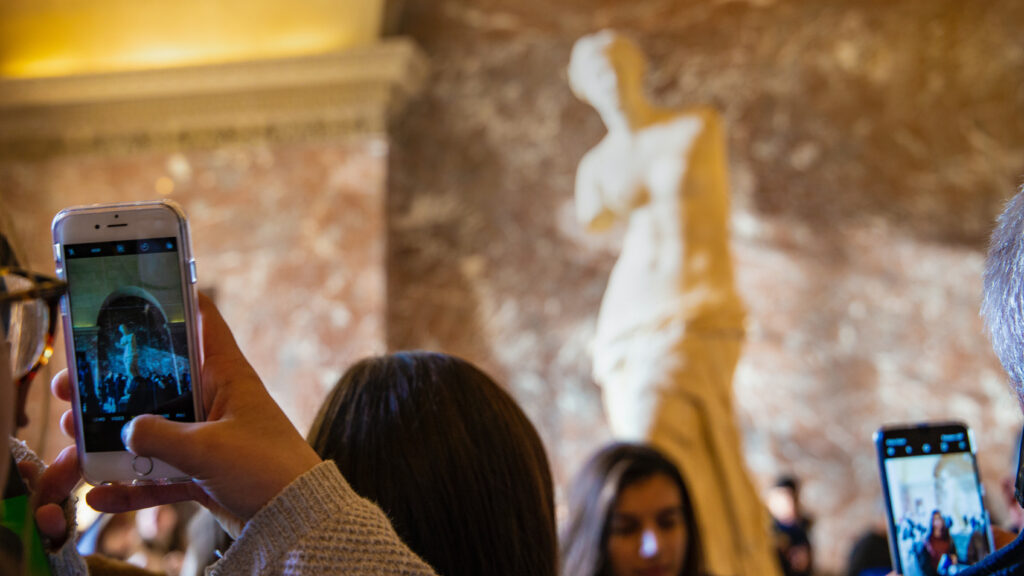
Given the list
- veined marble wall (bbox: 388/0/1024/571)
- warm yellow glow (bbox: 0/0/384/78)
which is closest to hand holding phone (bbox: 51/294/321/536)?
veined marble wall (bbox: 388/0/1024/571)

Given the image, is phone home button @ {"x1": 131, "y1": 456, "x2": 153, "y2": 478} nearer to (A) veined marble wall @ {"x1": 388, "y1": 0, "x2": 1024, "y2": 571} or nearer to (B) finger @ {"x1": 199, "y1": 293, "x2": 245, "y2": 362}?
(B) finger @ {"x1": 199, "y1": 293, "x2": 245, "y2": 362}

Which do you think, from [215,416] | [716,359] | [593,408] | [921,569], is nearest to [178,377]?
[215,416]

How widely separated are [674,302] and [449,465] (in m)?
3.25

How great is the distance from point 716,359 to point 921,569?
3023 mm

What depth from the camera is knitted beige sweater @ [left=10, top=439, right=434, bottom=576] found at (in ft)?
2.54

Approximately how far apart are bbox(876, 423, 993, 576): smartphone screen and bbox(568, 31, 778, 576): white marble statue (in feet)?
8.77

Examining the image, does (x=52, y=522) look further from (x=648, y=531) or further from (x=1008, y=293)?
(x=648, y=531)

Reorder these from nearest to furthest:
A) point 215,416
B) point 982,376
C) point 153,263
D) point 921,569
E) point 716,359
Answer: point 215,416
point 153,263
point 921,569
point 716,359
point 982,376

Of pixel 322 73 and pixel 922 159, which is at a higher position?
pixel 322 73

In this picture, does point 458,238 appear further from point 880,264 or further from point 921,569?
point 921,569

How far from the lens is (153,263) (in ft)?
2.94

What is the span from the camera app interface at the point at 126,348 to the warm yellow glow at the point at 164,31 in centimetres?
666

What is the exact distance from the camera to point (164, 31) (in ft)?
24.9

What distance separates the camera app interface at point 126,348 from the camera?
86cm
